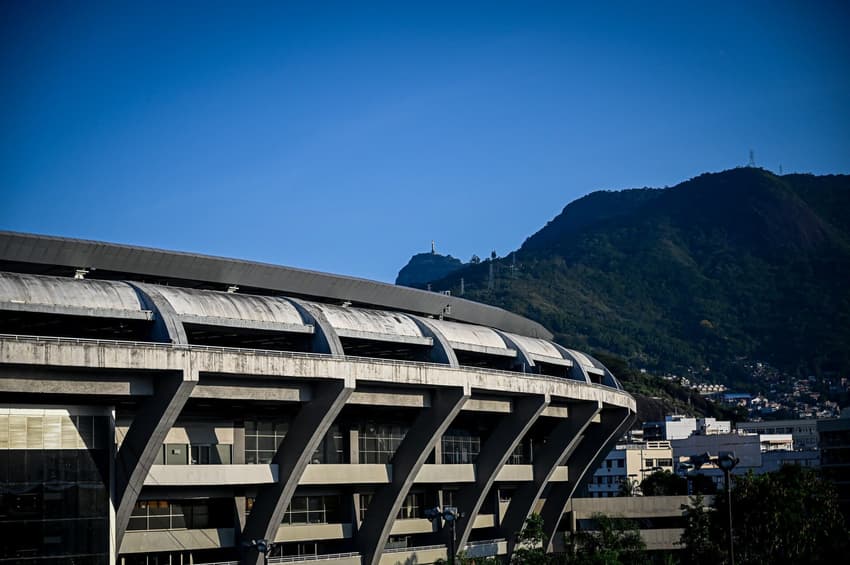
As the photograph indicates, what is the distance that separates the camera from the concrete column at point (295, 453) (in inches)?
2069

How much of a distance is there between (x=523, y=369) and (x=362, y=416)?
36.9ft

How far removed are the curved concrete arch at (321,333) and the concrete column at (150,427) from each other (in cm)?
778

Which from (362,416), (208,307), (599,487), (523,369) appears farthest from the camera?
(599,487)

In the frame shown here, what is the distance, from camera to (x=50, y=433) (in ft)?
150

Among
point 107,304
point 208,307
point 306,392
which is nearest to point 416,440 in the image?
point 306,392

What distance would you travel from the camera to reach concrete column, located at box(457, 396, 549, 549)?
6400cm

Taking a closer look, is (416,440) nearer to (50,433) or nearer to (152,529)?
(152,529)

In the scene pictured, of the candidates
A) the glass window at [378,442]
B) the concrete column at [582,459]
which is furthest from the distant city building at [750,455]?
→ the glass window at [378,442]

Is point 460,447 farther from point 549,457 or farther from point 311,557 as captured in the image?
point 311,557

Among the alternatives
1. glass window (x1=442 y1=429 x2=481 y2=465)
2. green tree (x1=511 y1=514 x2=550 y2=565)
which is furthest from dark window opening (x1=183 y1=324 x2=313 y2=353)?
green tree (x1=511 y1=514 x2=550 y2=565)

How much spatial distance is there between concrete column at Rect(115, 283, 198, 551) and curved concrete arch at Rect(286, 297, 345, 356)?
306 inches

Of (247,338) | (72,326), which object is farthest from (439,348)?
(72,326)

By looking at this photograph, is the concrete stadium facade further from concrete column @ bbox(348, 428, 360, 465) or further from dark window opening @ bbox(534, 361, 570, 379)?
dark window opening @ bbox(534, 361, 570, 379)

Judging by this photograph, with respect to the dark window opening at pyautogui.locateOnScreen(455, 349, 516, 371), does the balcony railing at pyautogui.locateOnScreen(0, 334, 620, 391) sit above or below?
below
